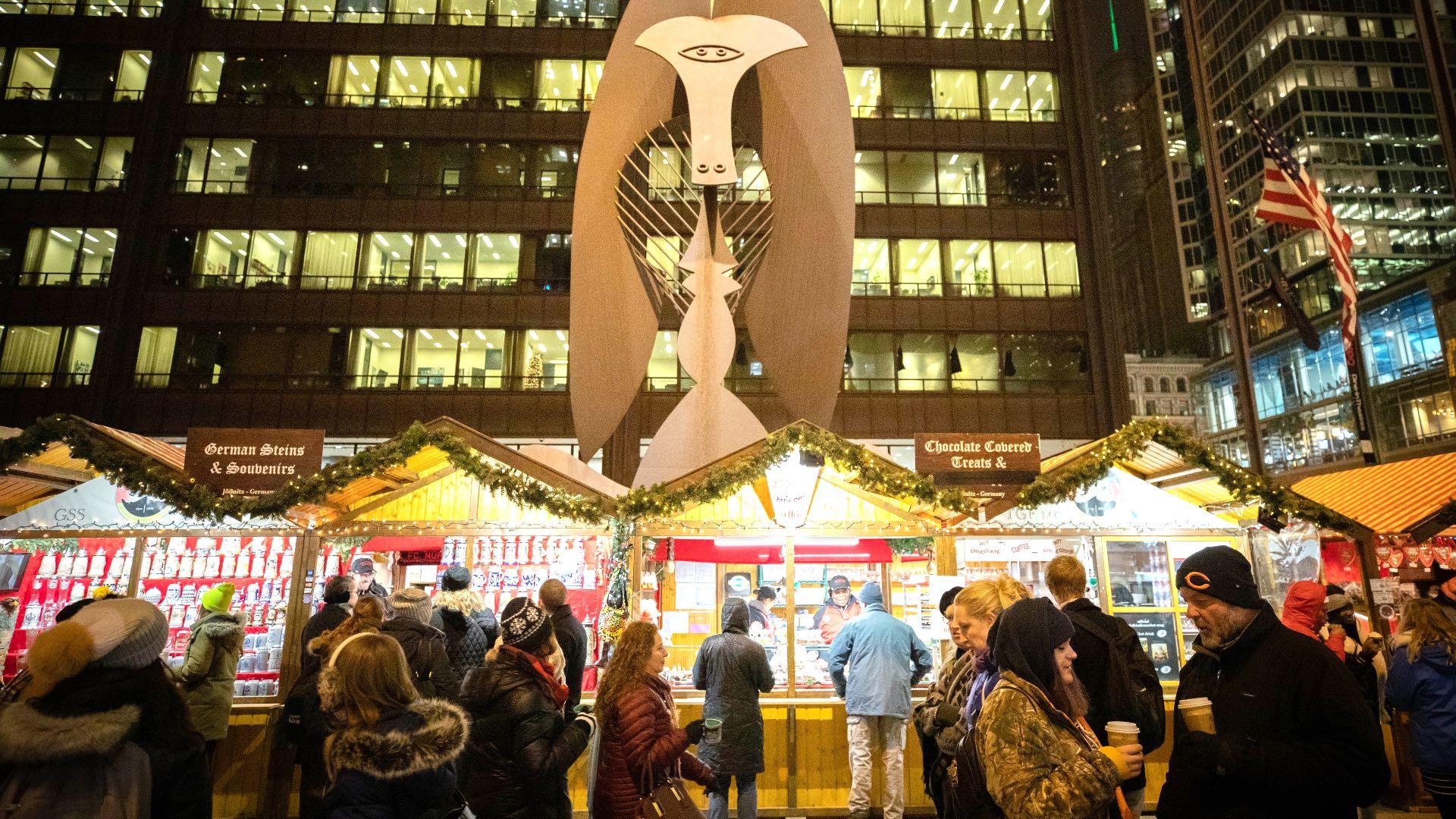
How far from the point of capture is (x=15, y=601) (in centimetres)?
816

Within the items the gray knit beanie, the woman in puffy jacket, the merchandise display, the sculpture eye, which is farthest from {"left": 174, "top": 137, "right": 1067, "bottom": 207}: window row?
the woman in puffy jacket

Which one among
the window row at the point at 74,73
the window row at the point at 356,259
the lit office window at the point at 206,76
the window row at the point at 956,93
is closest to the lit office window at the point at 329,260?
the window row at the point at 356,259

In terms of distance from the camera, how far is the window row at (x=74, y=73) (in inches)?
984

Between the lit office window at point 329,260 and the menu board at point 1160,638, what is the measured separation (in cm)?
2204

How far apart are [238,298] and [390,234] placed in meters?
4.45

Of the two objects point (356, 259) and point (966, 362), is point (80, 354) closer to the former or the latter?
point (356, 259)

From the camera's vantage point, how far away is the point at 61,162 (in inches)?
972

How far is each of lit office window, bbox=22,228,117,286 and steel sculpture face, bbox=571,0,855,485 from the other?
68.8 ft

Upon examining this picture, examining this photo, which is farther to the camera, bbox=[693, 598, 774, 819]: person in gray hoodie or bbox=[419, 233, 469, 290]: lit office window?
bbox=[419, 233, 469, 290]: lit office window

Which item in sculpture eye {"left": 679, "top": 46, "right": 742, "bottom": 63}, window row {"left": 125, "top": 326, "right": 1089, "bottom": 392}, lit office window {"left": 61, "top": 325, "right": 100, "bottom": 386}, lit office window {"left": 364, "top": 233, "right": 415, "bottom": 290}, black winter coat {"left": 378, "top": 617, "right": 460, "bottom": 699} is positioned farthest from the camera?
lit office window {"left": 364, "top": 233, "right": 415, "bottom": 290}

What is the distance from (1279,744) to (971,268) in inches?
931

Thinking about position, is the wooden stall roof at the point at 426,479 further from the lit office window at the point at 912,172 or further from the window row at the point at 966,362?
the lit office window at the point at 912,172

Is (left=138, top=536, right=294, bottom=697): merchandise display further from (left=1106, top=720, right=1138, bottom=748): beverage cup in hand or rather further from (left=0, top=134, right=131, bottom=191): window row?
(left=0, top=134, right=131, bottom=191): window row

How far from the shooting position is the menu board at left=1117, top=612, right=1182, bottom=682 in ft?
26.9
